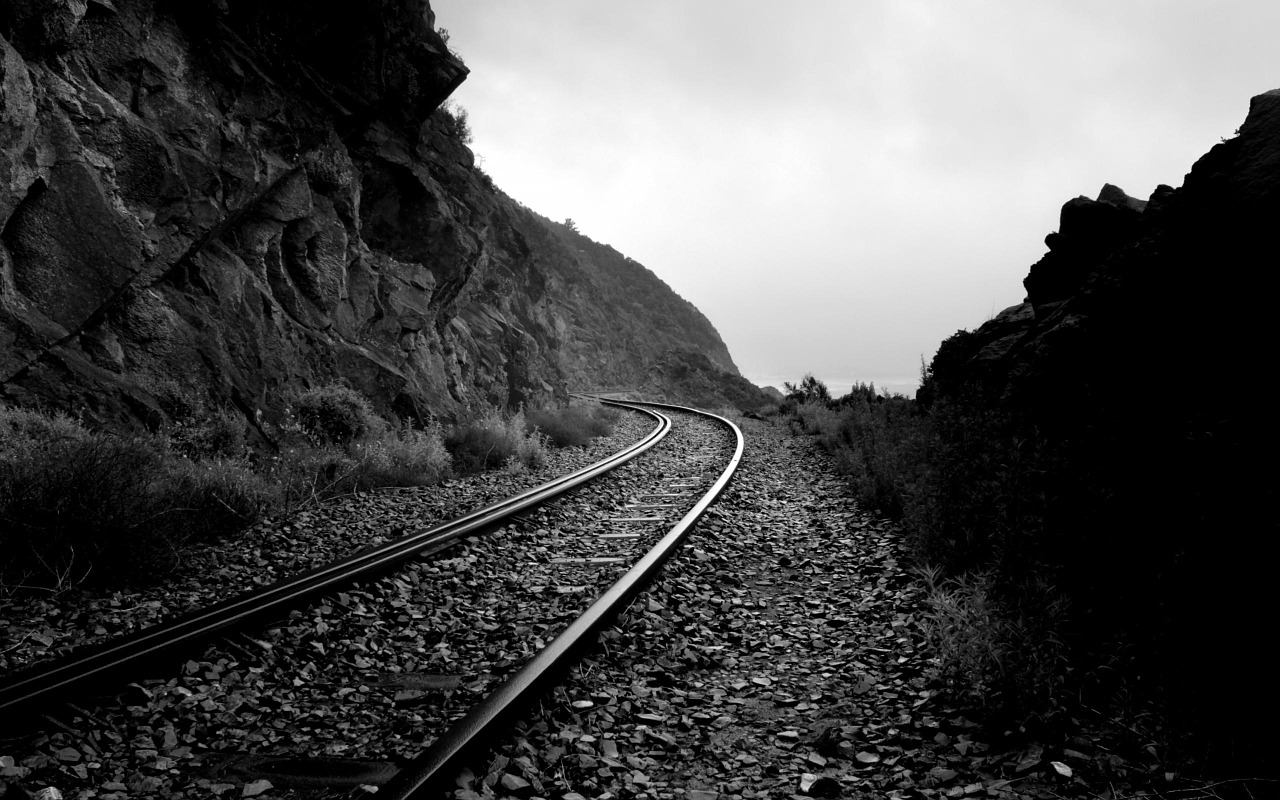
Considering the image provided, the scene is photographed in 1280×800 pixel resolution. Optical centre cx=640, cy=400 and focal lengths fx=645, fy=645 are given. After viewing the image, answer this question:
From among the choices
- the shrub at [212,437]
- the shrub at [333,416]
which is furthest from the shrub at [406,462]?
the shrub at [212,437]

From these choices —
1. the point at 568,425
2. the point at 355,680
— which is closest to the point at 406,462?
the point at 355,680

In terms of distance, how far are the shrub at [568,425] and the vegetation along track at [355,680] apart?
8.27 meters

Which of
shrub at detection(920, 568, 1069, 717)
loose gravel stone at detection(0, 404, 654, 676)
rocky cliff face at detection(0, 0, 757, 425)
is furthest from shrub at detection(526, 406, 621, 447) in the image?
shrub at detection(920, 568, 1069, 717)

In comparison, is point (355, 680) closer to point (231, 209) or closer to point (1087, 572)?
point (1087, 572)

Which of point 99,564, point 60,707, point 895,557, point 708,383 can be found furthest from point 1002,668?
point 708,383

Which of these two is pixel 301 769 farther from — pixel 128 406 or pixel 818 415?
pixel 818 415

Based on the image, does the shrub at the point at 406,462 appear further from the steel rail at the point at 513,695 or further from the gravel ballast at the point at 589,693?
the steel rail at the point at 513,695

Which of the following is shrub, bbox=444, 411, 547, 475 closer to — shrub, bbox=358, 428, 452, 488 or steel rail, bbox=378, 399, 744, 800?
shrub, bbox=358, 428, 452, 488

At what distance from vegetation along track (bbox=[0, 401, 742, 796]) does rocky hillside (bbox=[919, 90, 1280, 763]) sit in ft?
10.5

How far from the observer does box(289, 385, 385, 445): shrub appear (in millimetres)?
10133

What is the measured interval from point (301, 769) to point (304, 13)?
1359 centimetres

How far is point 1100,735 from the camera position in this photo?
3.14m

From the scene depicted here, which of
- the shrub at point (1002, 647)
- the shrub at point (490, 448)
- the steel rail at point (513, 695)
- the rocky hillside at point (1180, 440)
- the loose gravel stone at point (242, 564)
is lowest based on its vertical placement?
the loose gravel stone at point (242, 564)

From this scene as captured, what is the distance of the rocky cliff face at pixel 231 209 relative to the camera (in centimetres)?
771
